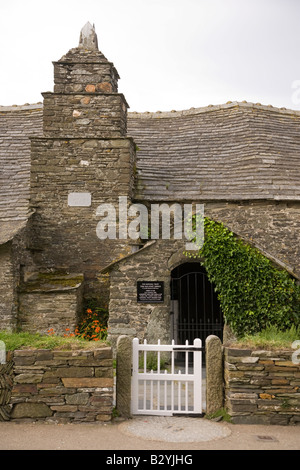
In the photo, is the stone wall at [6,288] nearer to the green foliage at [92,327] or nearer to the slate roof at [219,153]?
the green foliage at [92,327]

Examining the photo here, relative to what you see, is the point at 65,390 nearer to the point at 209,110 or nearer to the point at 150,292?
the point at 150,292

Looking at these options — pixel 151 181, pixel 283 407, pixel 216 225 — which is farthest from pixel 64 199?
pixel 283 407

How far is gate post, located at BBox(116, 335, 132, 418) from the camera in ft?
22.1

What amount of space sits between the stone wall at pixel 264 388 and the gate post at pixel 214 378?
22 cm

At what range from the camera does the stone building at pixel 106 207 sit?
1043 centimetres

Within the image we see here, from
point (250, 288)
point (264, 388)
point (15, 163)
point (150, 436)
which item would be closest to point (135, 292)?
point (250, 288)

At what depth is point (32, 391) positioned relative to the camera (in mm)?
6555

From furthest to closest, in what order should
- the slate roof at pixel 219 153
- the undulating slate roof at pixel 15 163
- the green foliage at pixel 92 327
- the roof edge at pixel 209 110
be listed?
the roof edge at pixel 209 110
the slate roof at pixel 219 153
the undulating slate roof at pixel 15 163
the green foliage at pixel 92 327

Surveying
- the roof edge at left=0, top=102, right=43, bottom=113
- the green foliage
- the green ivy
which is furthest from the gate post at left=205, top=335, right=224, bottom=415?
the roof edge at left=0, top=102, right=43, bottom=113

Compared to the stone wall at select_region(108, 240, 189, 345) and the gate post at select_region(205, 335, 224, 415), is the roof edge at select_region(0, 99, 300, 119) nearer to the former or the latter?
the stone wall at select_region(108, 240, 189, 345)

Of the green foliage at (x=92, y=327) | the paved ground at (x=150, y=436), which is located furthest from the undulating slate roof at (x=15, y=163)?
the paved ground at (x=150, y=436)

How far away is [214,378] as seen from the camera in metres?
6.82

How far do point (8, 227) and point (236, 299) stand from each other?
5810 millimetres

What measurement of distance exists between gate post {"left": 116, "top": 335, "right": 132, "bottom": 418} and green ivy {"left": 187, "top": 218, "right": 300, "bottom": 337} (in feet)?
10.6
